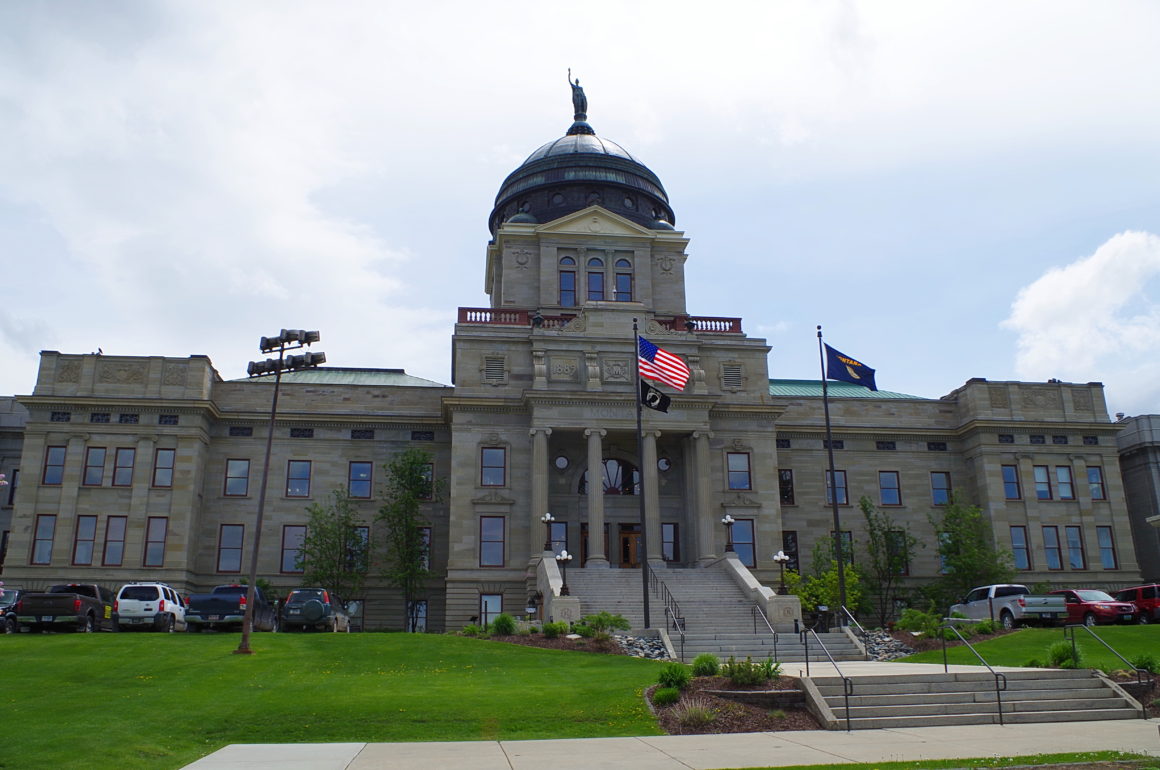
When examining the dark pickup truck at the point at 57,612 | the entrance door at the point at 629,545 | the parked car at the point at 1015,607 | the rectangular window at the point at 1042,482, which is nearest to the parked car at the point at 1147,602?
the parked car at the point at 1015,607

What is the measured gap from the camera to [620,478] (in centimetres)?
4841

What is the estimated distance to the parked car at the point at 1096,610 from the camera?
3544 cm

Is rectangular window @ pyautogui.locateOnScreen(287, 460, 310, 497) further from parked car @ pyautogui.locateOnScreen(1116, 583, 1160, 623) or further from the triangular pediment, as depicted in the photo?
parked car @ pyautogui.locateOnScreen(1116, 583, 1160, 623)

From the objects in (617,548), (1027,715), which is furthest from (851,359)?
(1027,715)

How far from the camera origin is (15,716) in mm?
18234

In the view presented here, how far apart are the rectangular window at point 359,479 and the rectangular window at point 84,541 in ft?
38.9

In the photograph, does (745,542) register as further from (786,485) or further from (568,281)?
(568,281)

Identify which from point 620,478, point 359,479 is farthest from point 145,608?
point 620,478

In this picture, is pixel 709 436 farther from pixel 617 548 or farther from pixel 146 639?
pixel 146 639

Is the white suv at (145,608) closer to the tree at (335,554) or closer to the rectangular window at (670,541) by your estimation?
the tree at (335,554)

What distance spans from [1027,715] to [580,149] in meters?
47.3

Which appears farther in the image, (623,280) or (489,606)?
(623,280)

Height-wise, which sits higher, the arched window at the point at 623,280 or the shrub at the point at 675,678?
the arched window at the point at 623,280

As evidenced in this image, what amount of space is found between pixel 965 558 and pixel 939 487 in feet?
24.0
